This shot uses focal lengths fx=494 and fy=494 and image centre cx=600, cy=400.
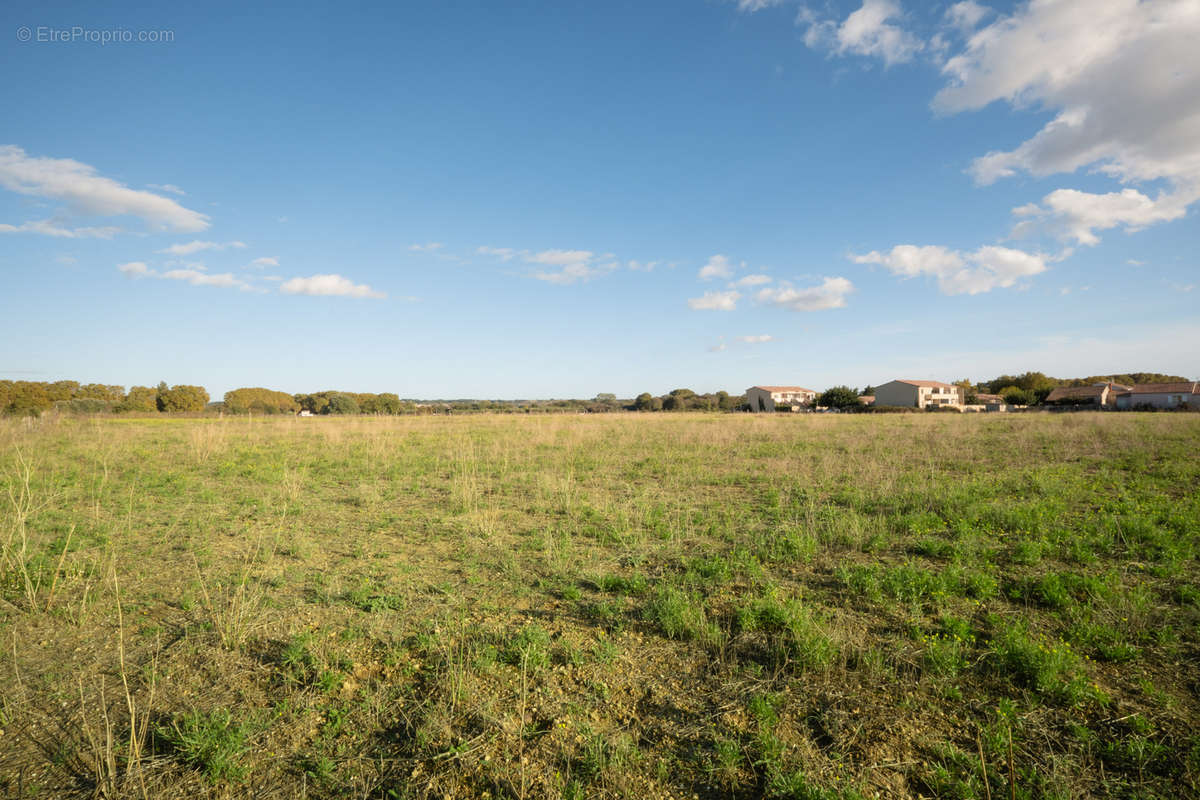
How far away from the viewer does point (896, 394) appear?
3342 inches

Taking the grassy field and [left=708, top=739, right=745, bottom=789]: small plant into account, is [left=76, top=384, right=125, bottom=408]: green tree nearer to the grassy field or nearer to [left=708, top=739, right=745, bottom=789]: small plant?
the grassy field

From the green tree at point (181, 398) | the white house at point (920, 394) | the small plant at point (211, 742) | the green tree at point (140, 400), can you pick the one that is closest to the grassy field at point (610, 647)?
the small plant at point (211, 742)

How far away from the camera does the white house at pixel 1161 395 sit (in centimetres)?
5694

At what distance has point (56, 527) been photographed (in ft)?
27.4

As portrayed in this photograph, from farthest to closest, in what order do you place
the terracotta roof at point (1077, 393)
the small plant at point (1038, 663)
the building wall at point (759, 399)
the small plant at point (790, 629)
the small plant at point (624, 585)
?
the building wall at point (759, 399), the terracotta roof at point (1077, 393), the small plant at point (624, 585), the small plant at point (790, 629), the small plant at point (1038, 663)

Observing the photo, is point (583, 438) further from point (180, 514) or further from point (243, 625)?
point (243, 625)

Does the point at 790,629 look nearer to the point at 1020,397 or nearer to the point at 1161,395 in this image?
the point at 1020,397

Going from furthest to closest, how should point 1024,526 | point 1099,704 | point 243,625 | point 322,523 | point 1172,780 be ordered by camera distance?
point 322,523, point 1024,526, point 243,625, point 1099,704, point 1172,780

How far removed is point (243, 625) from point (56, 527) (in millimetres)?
6701

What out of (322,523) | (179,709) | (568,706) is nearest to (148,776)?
(179,709)

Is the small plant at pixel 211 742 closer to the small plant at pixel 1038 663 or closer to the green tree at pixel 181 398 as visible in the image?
the small plant at pixel 1038 663

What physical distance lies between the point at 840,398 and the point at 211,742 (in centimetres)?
7769

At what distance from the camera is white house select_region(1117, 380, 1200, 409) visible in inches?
2242

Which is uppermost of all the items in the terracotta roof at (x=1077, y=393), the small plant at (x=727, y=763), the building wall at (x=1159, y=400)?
the terracotta roof at (x=1077, y=393)
